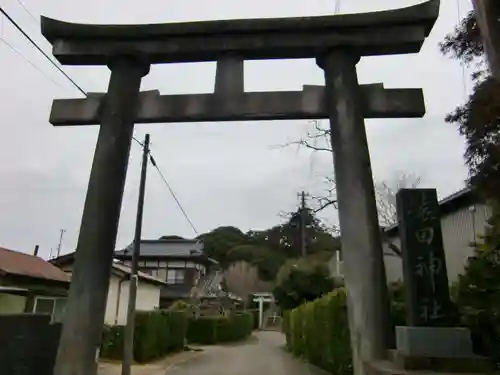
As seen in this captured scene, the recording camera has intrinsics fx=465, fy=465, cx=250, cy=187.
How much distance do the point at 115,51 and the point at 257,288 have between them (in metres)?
48.2

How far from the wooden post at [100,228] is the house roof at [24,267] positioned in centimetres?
1007

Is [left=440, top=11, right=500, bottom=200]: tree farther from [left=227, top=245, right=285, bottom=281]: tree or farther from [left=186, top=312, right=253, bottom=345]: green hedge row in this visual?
[left=227, top=245, right=285, bottom=281]: tree

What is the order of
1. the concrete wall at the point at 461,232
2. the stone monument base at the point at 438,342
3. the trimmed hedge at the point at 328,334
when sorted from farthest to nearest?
the trimmed hedge at the point at 328,334
the concrete wall at the point at 461,232
the stone monument base at the point at 438,342

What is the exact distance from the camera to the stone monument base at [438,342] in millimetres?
5484

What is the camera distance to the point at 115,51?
814 centimetres

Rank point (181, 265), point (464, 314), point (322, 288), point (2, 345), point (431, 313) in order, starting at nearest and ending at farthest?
point (431, 313) < point (2, 345) < point (464, 314) < point (322, 288) < point (181, 265)

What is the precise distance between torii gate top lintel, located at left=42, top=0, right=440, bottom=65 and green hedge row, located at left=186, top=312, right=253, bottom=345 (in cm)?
2527

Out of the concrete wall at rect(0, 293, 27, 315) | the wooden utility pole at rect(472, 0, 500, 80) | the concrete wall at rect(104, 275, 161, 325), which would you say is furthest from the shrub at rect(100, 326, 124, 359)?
the wooden utility pole at rect(472, 0, 500, 80)

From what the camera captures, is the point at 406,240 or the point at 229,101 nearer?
the point at 406,240

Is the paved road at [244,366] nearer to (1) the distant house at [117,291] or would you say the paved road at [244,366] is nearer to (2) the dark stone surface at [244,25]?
(1) the distant house at [117,291]


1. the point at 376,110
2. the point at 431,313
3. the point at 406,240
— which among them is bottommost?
the point at 431,313

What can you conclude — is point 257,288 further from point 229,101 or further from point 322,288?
point 229,101

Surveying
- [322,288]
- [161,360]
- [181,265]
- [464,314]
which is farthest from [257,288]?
[464,314]

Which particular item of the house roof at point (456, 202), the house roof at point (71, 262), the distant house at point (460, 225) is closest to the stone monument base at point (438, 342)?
the distant house at point (460, 225)
